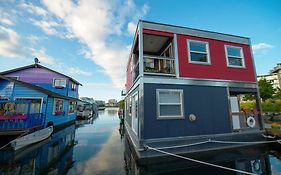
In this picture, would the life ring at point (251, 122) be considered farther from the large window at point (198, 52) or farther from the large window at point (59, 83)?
the large window at point (59, 83)

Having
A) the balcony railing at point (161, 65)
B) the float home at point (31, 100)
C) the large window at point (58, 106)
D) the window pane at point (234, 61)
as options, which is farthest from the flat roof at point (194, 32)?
the large window at point (58, 106)

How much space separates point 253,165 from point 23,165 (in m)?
9.82

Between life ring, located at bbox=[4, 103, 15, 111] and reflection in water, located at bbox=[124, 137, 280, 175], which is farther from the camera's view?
life ring, located at bbox=[4, 103, 15, 111]

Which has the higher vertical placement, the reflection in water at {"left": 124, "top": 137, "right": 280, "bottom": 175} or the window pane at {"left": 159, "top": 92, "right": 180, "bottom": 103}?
the window pane at {"left": 159, "top": 92, "right": 180, "bottom": 103}

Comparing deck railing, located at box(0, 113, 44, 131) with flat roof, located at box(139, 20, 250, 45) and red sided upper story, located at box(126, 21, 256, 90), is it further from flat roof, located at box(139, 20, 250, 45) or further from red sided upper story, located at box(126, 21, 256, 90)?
flat roof, located at box(139, 20, 250, 45)

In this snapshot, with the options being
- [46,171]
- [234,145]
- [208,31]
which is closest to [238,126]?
[234,145]

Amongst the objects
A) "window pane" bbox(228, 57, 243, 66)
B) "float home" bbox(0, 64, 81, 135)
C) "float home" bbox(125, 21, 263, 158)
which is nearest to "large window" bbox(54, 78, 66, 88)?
"float home" bbox(0, 64, 81, 135)

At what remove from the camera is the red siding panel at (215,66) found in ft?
25.6

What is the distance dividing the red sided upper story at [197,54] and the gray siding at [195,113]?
0.81 metres

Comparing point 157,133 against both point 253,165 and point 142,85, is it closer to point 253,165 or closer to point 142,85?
point 142,85

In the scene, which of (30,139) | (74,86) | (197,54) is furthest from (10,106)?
(197,54)

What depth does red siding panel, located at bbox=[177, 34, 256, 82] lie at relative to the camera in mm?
7789

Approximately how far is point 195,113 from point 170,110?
144 cm

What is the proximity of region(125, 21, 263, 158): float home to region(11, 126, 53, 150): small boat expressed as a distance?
6.58 metres
